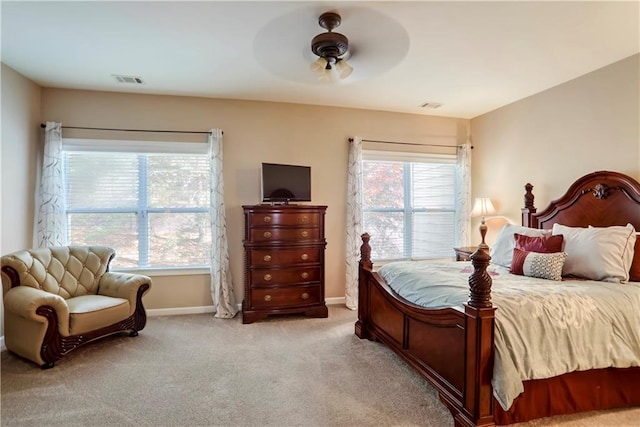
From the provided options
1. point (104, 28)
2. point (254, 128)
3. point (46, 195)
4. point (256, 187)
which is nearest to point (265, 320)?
point (256, 187)

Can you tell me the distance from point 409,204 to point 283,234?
6.52 ft

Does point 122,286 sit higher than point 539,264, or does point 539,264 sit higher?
point 539,264

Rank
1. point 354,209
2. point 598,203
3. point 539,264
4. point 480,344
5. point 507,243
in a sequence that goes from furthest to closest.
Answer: point 354,209 < point 507,243 < point 598,203 < point 539,264 < point 480,344

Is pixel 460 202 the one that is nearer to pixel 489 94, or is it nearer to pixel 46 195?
pixel 489 94

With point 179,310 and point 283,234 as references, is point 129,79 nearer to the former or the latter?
point 283,234

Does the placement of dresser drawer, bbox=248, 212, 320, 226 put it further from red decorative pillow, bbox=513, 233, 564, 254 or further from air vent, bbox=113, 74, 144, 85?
red decorative pillow, bbox=513, 233, 564, 254

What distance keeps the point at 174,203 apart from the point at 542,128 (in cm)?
438

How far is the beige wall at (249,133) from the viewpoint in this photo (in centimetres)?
388

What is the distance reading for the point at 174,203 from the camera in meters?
4.10

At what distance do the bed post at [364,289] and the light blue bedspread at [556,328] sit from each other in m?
1.07

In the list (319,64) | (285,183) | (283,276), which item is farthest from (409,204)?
(319,64)

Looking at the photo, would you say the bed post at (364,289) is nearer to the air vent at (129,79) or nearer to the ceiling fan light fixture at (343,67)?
the ceiling fan light fixture at (343,67)

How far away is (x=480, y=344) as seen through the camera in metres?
1.81

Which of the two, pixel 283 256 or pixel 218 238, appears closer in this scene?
pixel 283 256
